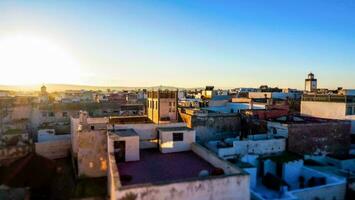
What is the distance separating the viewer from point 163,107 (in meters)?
29.5

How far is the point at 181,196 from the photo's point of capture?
11727mm

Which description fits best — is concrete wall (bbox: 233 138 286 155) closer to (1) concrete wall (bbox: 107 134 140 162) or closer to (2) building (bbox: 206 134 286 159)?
(2) building (bbox: 206 134 286 159)

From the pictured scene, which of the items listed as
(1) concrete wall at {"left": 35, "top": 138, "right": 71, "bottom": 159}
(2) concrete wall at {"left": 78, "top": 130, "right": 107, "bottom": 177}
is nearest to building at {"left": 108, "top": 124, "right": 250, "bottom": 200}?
(2) concrete wall at {"left": 78, "top": 130, "right": 107, "bottom": 177}

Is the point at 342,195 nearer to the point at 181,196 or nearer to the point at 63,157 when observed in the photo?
the point at 181,196

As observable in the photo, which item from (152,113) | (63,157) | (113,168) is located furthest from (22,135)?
(113,168)

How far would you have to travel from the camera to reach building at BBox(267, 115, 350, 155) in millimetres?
26438

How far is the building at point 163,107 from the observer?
96.2 ft

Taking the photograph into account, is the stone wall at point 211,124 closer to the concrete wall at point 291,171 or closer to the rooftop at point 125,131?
the concrete wall at point 291,171

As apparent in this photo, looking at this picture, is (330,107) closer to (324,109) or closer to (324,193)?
(324,109)

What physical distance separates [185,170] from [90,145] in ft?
33.0

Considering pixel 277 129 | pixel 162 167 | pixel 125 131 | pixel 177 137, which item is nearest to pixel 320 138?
pixel 277 129

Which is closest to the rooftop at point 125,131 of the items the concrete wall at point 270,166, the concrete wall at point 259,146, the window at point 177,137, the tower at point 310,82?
the window at point 177,137

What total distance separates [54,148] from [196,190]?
2387cm

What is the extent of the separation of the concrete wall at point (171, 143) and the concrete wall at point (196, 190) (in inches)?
288
